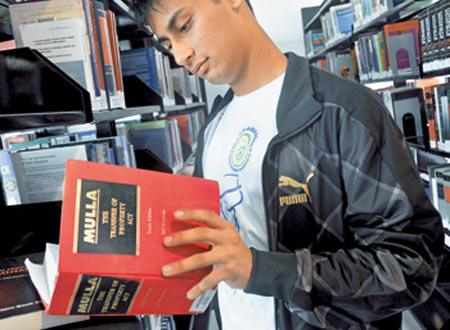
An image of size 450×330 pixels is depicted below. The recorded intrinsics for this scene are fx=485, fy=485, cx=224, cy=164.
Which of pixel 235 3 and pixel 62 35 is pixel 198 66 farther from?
pixel 62 35

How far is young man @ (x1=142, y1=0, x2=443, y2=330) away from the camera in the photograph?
87 centimetres

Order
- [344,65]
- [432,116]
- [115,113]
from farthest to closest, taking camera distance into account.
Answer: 1. [344,65]
2. [432,116]
3. [115,113]

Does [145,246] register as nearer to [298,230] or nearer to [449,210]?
[298,230]

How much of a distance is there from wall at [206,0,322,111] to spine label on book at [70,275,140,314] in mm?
6088

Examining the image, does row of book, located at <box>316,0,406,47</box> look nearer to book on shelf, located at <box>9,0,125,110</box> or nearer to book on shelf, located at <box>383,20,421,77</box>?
book on shelf, located at <box>383,20,421,77</box>

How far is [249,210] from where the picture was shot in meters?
1.10

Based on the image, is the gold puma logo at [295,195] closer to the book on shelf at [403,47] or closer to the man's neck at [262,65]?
the man's neck at [262,65]

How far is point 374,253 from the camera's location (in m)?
0.90

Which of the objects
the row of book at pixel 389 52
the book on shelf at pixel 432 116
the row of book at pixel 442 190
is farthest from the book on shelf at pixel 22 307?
the row of book at pixel 389 52

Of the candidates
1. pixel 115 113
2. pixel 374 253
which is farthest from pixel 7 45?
pixel 374 253

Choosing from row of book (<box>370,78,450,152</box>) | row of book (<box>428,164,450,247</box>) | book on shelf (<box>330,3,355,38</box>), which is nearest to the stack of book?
row of book (<box>428,164,450,247</box>)

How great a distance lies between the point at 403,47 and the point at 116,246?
3157 millimetres

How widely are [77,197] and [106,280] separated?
0.38ft

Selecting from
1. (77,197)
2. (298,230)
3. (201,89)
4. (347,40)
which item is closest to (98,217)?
(77,197)
